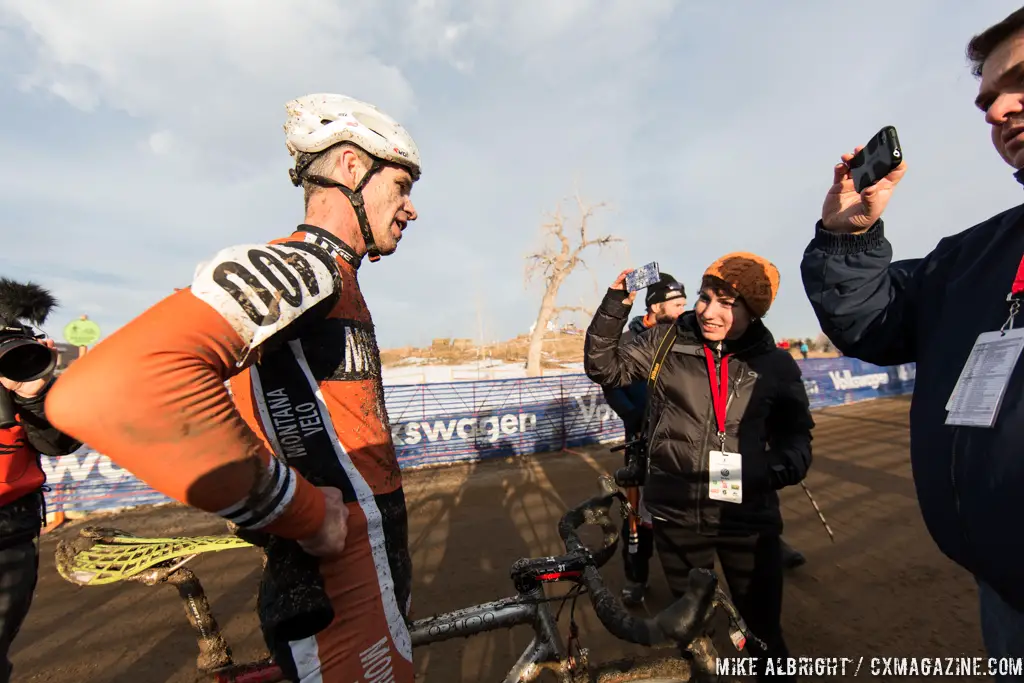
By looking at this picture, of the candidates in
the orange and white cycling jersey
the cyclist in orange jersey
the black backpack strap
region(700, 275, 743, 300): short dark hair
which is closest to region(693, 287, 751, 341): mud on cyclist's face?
region(700, 275, 743, 300): short dark hair

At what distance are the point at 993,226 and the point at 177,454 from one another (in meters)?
2.35

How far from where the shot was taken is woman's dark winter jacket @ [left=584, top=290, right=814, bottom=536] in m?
2.49

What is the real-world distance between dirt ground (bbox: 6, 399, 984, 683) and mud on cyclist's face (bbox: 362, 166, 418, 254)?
320 cm

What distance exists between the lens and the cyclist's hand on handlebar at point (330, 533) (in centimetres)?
108

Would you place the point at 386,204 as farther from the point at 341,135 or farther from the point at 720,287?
the point at 720,287

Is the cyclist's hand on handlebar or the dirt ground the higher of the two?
the cyclist's hand on handlebar

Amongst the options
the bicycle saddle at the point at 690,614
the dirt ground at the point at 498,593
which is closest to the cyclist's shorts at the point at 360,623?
the bicycle saddle at the point at 690,614

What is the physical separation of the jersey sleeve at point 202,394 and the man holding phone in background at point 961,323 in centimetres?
169

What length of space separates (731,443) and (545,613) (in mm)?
1426

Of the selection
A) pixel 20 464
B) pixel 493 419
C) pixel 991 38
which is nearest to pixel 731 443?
pixel 991 38

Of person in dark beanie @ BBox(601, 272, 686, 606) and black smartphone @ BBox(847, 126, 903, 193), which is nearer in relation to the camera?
black smartphone @ BBox(847, 126, 903, 193)

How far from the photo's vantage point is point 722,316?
2586mm

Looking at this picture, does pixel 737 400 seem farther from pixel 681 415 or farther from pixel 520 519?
pixel 520 519

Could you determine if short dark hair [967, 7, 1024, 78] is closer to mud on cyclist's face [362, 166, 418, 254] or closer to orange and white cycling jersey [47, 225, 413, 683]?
mud on cyclist's face [362, 166, 418, 254]
